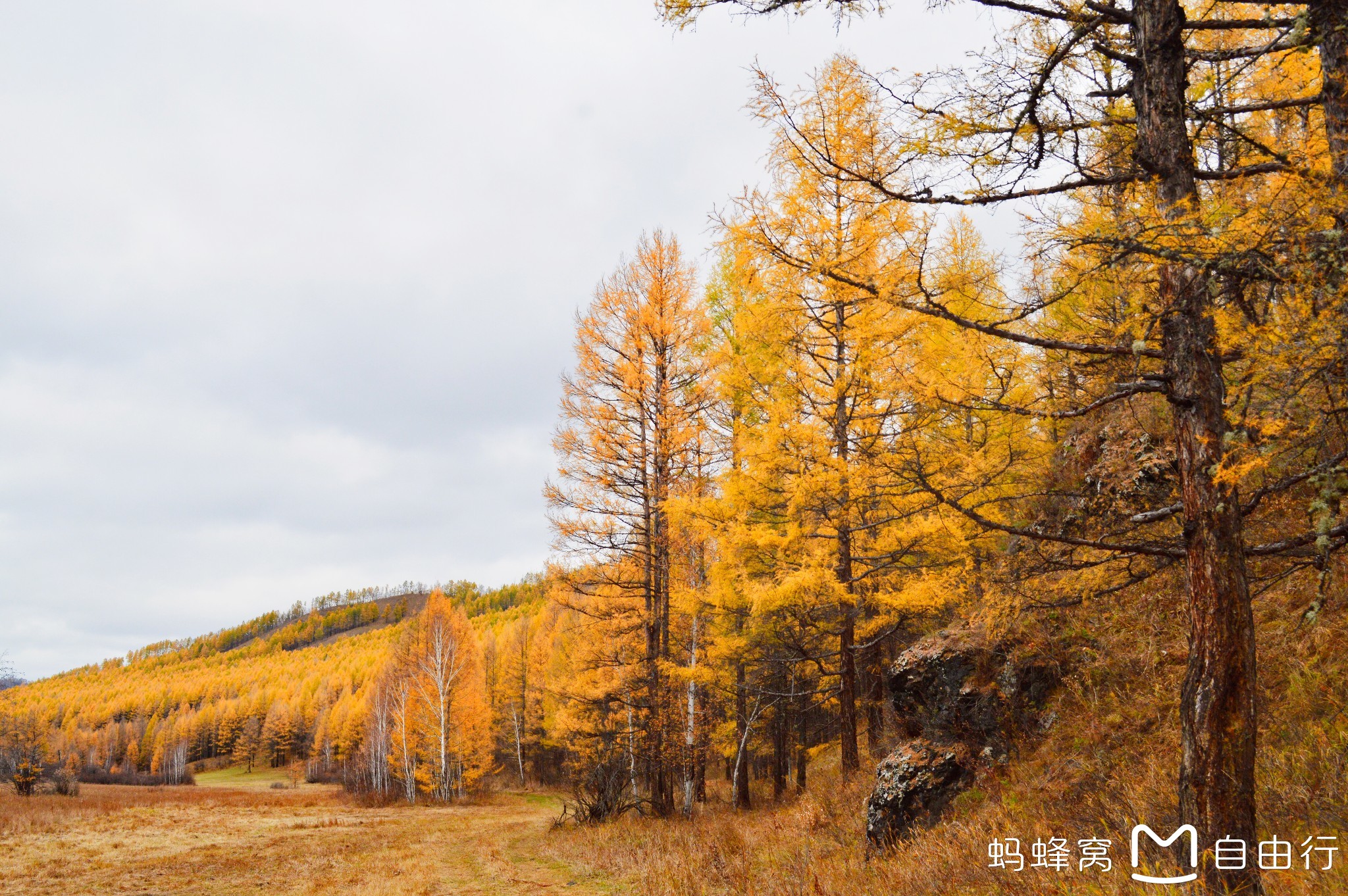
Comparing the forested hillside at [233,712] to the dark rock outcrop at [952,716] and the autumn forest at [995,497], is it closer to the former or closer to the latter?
the autumn forest at [995,497]

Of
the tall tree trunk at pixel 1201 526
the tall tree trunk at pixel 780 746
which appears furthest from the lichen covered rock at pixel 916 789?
the tall tree trunk at pixel 780 746

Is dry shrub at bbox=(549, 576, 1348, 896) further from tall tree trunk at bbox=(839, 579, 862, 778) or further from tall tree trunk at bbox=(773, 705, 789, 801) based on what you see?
tall tree trunk at bbox=(773, 705, 789, 801)

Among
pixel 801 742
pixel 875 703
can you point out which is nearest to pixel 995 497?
pixel 875 703

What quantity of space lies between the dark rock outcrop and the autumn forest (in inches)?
1.6

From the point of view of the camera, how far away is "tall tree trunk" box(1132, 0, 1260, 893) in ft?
11.3

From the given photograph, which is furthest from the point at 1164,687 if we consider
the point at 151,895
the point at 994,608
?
the point at 151,895

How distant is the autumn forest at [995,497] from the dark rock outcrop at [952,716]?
1.6 inches

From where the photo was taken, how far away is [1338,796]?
4.39 metres

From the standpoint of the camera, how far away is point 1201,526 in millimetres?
3646

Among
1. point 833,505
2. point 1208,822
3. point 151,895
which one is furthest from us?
point 833,505

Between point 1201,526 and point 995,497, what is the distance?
4.56 meters

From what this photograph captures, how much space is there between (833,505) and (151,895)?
1155 centimetres

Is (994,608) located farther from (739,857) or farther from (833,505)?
(739,857)

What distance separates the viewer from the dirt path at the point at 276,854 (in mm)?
9742
